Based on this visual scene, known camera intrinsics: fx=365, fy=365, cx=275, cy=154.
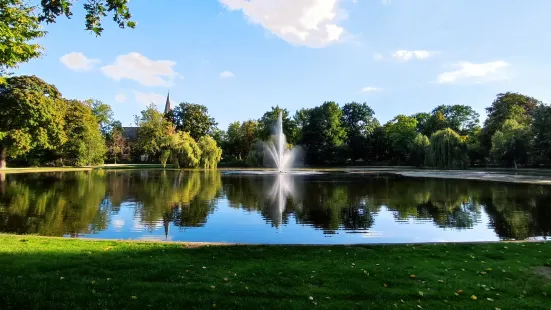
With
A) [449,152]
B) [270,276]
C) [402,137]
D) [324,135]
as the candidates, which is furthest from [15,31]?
[402,137]

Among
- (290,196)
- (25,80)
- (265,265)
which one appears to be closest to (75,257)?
(265,265)

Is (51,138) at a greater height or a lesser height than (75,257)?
greater

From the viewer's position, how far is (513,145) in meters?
45.6

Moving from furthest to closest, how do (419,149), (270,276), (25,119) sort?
(419,149) < (25,119) < (270,276)

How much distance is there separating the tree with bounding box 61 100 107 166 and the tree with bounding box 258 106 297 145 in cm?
3066

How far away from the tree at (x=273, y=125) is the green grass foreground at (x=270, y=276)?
64.5 metres

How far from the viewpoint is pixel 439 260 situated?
658 cm

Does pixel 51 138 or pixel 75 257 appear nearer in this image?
pixel 75 257

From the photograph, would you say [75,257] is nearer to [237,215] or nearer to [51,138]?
[237,215]

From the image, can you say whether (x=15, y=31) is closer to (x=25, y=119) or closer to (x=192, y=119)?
(x=25, y=119)

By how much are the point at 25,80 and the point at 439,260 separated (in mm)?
51330

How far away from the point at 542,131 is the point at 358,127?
3543cm

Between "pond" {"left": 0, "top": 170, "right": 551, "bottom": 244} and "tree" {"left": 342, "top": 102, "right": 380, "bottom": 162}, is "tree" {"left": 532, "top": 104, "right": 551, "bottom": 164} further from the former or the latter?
"tree" {"left": 342, "top": 102, "right": 380, "bottom": 162}

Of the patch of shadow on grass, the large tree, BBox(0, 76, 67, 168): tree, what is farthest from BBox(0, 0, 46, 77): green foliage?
BBox(0, 76, 67, 168): tree
